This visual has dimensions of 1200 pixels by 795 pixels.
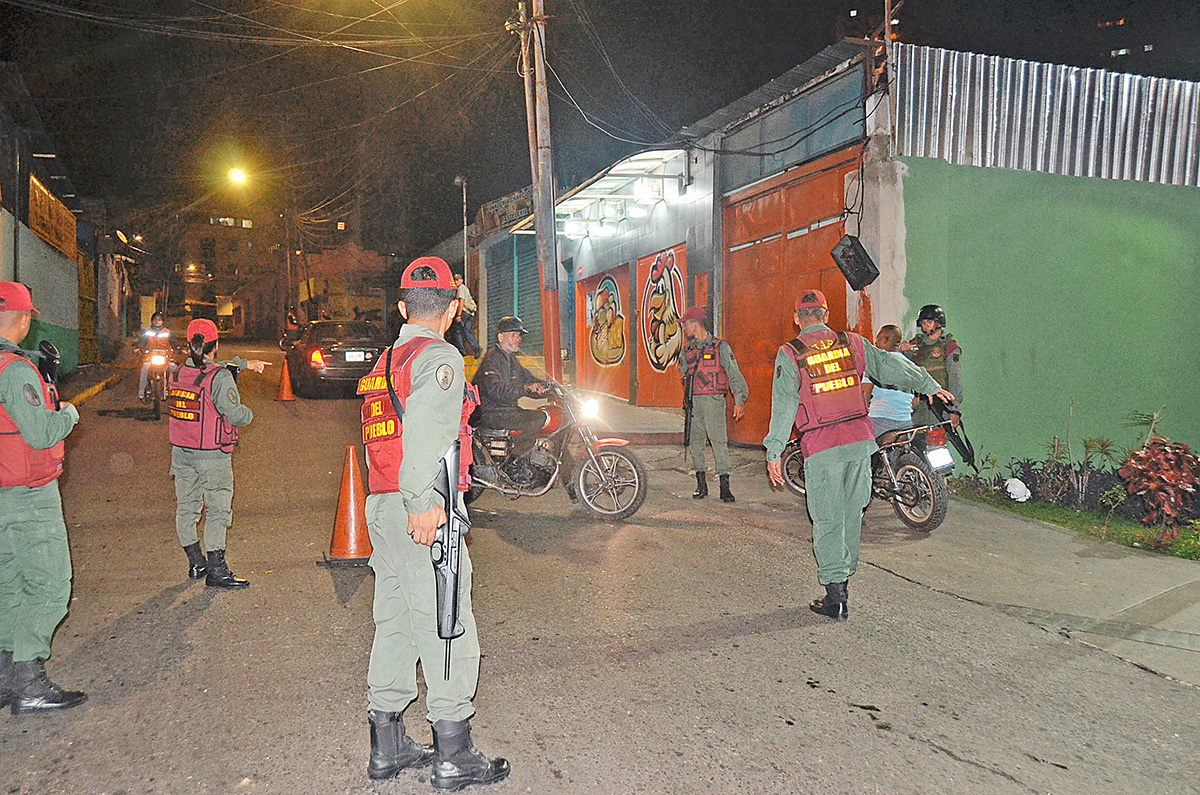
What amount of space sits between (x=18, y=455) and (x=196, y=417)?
1766 mm

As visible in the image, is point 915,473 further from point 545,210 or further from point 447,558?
point 545,210

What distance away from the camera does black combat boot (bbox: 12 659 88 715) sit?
3.58m

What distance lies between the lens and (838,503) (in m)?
5.04

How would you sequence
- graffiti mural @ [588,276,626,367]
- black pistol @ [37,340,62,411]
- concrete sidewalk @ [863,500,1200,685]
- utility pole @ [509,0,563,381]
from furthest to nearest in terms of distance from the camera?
graffiti mural @ [588,276,626,367] < utility pole @ [509,0,563,381] < concrete sidewalk @ [863,500,1200,685] < black pistol @ [37,340,62,411]

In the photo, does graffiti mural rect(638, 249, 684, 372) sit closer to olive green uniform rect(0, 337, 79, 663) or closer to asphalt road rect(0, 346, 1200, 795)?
asphalt road rect(0, 346, 1200, 795)

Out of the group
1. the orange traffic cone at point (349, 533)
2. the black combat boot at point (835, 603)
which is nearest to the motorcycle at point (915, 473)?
the black combat boot at point (835, 603)

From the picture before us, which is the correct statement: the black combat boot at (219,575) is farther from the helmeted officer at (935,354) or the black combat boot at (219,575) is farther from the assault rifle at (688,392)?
the helmeted officer at (935,354)

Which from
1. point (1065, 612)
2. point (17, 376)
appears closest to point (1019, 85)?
point (1065, 612)

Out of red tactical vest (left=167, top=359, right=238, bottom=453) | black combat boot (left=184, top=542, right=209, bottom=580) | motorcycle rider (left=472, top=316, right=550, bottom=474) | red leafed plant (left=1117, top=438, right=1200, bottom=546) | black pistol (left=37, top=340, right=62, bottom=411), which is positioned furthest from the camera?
motorcycle rider (left=472, top=316, right=550, bottom=474)

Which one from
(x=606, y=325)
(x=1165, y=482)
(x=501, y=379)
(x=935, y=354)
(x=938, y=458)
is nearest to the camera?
(x=1165, y=482)

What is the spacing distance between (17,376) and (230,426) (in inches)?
76.2

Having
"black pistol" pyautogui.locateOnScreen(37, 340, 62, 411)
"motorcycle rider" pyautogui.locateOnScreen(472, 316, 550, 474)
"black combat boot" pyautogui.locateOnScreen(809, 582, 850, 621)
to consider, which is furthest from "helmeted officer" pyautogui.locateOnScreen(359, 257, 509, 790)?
"motorcycle rider" pyautogui.locateOnScreen(472, 316, 550, 474)

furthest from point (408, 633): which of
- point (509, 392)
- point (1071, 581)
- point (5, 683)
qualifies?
point (1071, 581)

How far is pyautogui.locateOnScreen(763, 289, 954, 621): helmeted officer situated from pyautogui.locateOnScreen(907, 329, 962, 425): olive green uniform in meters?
3.08
